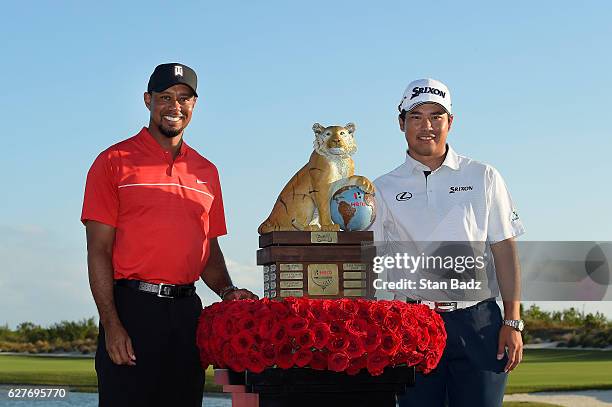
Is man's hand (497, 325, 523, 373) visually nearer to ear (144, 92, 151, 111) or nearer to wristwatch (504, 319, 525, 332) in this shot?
wristwatch (504, 319, 525, 332)

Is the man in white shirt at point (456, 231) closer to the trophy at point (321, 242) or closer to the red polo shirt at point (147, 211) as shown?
the trophy at point (321, 242)

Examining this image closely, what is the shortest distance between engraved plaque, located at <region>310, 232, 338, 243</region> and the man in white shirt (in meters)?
0.25

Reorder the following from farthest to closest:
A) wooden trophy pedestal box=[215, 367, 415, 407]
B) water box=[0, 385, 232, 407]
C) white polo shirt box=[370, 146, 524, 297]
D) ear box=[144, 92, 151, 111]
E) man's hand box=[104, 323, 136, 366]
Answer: water box=[0, 385, 232, 407]
ear box=[144, 92, 151, 111]
white polo shirt box=[370, 146, 524, 297]
man's hand box=[104, 323, 136, 366]
wooden trophy pedestal box=[215, 367, 415, 407]

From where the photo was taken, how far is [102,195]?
4.77m

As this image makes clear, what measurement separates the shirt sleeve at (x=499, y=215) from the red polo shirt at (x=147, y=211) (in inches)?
60.8

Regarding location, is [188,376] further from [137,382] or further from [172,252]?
[172,252]

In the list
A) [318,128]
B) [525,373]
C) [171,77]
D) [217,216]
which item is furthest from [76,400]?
[171,77]

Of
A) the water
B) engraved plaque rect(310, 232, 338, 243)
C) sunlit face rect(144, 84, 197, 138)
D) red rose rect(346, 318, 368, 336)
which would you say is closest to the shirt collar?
engraved plaque rect(310, 232, 338, 243)

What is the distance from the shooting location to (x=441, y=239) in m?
4.80

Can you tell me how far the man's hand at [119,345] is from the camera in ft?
15.1

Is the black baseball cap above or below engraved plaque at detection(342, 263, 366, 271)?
above

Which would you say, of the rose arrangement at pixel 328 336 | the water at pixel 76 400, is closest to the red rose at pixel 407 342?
the rose arrangement at pixel 328 336

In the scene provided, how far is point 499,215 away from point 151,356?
195 cm

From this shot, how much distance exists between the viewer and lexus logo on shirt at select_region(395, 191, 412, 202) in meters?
4.93
